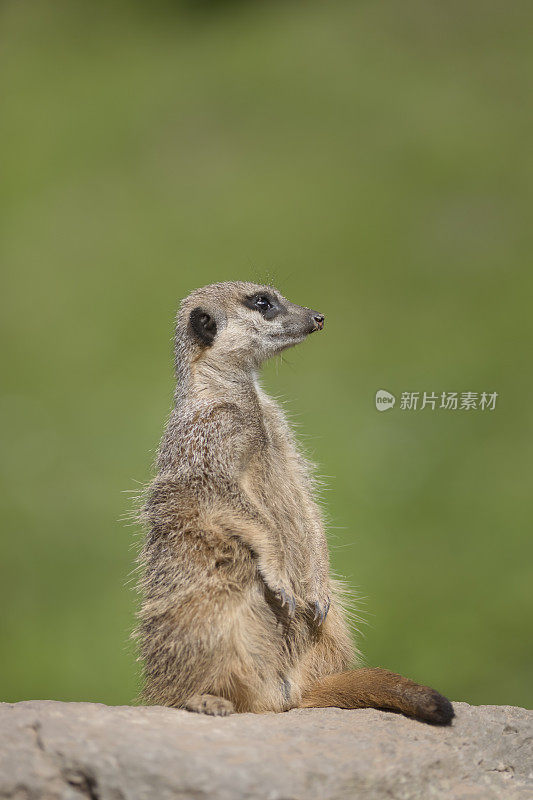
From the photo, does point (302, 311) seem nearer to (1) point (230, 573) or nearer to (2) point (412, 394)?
(1) point (230, 573)

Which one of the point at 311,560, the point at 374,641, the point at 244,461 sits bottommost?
the point at 374,641

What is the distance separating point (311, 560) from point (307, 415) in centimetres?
269

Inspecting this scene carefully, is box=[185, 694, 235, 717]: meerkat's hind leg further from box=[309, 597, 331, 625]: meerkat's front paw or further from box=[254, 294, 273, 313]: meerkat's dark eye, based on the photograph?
box=[254, 294, 273, 313]: meerkat's dark eye

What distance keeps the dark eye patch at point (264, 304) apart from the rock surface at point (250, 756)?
1.16 metres

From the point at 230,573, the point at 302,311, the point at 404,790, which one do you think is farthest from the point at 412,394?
the point at 404,790

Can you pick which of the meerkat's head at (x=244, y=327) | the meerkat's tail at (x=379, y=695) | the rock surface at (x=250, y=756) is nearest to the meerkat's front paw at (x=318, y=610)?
the meerkat's tail at (x=379, y=695)

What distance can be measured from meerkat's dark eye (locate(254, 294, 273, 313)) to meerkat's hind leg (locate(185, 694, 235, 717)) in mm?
1137

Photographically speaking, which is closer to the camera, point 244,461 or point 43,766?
point 43,766

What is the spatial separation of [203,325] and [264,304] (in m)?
0.20

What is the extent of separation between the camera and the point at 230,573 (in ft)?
8.11

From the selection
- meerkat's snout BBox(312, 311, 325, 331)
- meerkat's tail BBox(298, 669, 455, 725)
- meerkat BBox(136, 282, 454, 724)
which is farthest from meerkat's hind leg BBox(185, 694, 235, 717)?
meerkat's snout BBox(312, 311, 325, 331)

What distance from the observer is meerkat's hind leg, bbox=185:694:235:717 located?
2316 mm

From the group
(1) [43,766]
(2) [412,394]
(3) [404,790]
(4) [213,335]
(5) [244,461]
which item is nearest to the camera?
(1) [43,766]

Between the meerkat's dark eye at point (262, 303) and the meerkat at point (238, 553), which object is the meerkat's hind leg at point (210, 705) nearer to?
the meerkat at point (238, 553)
